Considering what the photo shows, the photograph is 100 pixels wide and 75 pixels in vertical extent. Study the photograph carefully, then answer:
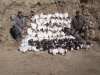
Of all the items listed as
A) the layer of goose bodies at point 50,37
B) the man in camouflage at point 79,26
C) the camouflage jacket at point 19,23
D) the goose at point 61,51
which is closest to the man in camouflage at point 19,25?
the camouflage jacket at point 19,23

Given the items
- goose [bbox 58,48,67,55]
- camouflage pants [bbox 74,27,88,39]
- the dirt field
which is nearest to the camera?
the dirt field

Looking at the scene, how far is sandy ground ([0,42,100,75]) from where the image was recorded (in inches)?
182

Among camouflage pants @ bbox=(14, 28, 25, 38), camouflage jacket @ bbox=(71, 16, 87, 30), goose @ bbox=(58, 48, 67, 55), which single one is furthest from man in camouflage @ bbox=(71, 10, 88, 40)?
camouflage pants @ bbox=(14, 28, 25, 38)

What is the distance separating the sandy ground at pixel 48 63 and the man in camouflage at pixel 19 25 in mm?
1159

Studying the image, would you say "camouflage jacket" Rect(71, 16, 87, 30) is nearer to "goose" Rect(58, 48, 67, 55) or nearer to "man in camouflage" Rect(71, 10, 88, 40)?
"man in camouflage" Rect(71, 10, 88, 40)

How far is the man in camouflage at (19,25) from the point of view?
7309 millimetres

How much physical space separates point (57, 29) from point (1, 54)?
12.6 ft

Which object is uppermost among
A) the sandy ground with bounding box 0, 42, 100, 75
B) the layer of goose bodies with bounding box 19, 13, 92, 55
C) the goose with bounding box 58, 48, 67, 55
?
the layer of goose bodies with bounding box 19, 13, 92, 55

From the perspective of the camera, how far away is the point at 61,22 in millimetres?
8703

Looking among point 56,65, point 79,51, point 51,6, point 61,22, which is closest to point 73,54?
point 79,51

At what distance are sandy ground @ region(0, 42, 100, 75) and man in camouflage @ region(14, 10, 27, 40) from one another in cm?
116

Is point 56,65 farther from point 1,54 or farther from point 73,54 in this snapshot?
point 1,54

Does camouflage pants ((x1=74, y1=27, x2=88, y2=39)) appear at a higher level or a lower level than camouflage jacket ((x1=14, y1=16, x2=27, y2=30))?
lower

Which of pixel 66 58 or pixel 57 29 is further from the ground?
pixel 57 29
